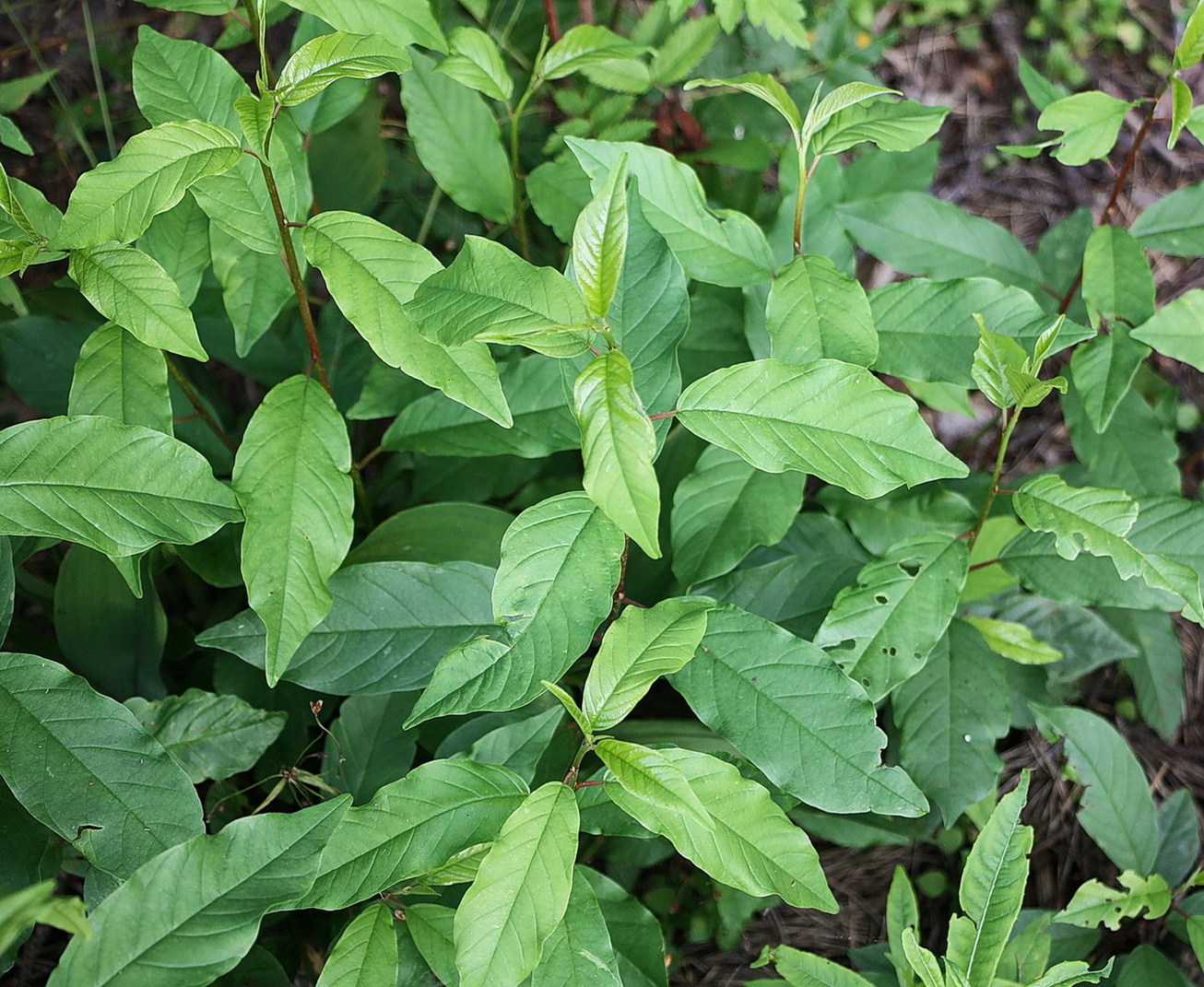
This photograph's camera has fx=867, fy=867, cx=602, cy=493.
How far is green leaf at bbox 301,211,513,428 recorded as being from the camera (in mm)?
1317

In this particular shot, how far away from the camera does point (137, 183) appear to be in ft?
A: 3.89

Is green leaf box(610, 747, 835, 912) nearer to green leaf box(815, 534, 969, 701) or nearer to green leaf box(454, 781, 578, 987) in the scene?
green leaf box(454, 781, 578, 987)

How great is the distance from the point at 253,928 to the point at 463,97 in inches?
64.0

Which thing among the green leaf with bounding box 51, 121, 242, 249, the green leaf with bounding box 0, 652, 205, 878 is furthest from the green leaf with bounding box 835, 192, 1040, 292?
the green leaf with bounding box 0, 652, 205, 878

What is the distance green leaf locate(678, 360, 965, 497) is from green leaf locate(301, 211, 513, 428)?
0.36 metres

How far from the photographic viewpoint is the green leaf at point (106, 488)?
127 centimetres

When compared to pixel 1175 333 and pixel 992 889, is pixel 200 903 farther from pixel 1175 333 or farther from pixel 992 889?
→ pixel 1175 333

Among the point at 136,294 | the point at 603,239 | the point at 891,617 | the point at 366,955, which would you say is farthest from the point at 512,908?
the point at 136,294

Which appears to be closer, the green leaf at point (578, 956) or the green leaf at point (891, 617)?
the green leaf at point (578, 956)

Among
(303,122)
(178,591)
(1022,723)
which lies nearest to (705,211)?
(303,122)

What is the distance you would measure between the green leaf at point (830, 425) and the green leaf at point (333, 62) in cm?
64

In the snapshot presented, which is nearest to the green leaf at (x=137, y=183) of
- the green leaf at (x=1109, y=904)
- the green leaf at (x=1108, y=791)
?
the green leaf at (x=1108, y=791)

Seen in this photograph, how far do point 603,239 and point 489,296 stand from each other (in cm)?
21

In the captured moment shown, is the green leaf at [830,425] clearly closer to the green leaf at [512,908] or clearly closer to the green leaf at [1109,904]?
the green leaf at [512,908]
